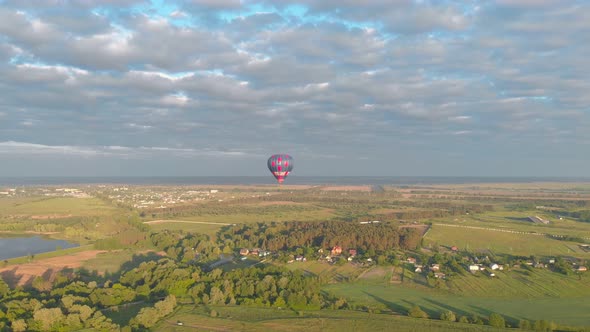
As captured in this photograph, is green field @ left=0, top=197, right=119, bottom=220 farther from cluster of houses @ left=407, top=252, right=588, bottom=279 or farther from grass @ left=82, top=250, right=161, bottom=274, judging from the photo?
cluster of houses @ left=407, top=252, right=588, bottom=279

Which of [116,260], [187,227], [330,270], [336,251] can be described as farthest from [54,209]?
[330,270]

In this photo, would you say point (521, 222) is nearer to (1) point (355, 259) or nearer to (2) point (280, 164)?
(1) point (355, 259)

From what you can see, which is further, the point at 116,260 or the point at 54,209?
the point at 54,209

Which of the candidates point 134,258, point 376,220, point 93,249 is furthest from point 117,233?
point 376,220

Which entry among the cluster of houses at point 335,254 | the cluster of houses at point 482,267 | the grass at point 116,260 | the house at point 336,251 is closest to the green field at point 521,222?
the cluster of houses at point 482,267

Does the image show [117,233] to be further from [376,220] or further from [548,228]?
[548,228]
